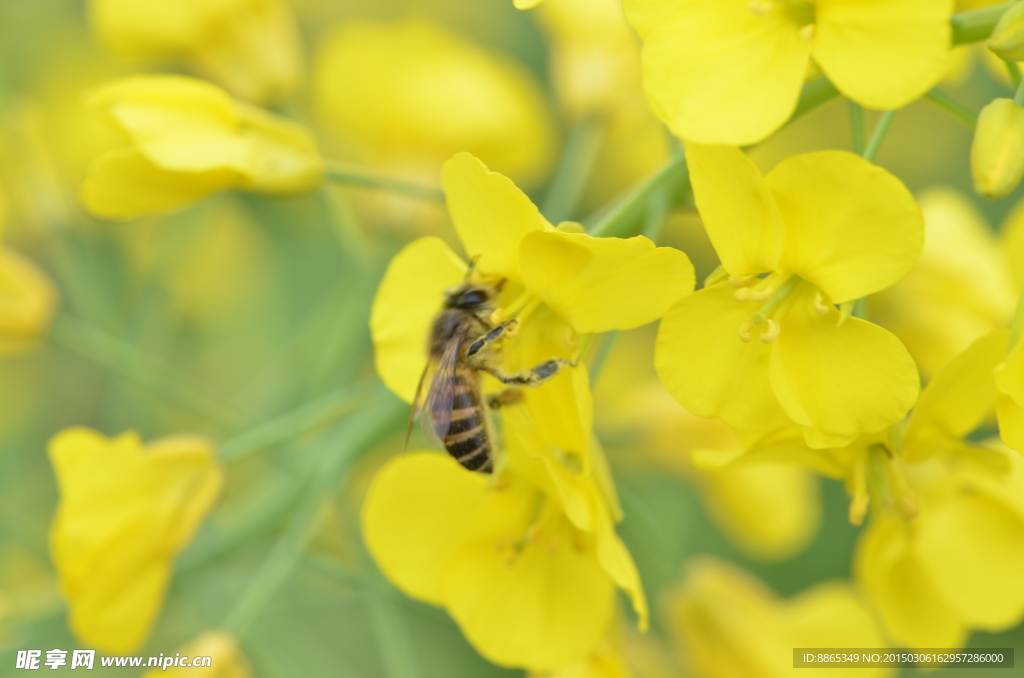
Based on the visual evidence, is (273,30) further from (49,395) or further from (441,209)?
(49,395)

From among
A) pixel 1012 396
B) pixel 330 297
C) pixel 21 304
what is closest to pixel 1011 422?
pixel 1012 396

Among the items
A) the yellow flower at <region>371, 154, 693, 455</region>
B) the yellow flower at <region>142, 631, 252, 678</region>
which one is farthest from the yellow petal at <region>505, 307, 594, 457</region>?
the yellow flower at <region>142, 631, 252, 678</region>

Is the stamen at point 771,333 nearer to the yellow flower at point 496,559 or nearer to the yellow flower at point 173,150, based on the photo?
the yellow flower at point 496,559

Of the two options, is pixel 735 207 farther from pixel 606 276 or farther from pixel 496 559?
pixel 496 559

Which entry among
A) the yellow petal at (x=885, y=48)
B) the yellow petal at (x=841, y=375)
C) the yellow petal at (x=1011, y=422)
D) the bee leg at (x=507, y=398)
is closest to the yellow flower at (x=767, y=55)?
the yellow petal at (x=885, y=48)

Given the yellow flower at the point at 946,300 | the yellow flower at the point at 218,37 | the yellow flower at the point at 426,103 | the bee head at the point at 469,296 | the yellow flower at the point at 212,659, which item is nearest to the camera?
the bee head at the point at 469,296

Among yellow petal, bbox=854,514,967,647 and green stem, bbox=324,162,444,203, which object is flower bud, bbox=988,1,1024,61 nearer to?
yellow petal, bbox=854,514,967,647
